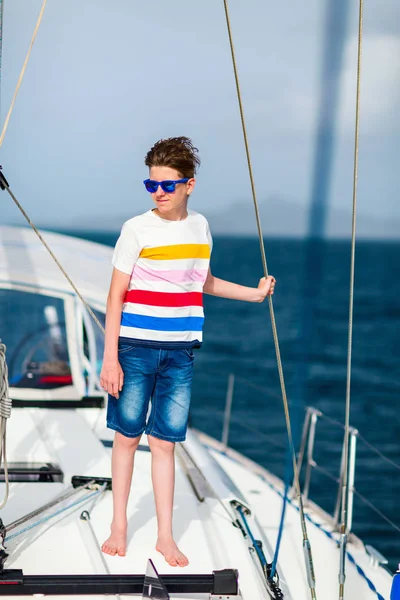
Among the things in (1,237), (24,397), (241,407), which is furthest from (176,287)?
(241,407)

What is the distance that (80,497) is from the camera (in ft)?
12.6

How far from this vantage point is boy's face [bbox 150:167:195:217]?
123 inches

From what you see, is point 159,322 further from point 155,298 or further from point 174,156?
point 174,156

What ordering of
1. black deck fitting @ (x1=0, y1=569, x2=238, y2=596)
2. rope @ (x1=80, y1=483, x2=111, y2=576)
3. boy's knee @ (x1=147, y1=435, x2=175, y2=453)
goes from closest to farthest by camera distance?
black deck fitting @ (x1=0, y1=569, x2=238, y2=596) → rope @ (x1=80, y1=483, x2=111, y2=576) → boy's knee @ (x1=147, y1=435, x2=175, y2=453)

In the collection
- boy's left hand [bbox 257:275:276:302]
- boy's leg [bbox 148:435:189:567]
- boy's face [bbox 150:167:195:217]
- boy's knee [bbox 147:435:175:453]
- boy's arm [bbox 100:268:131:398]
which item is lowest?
boy's leg [bbox 148:435:189:567]

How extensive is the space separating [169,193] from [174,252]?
0.72 feet

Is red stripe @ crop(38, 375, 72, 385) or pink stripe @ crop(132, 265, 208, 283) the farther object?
red stripe @ crop(38, 375, 72, 385)

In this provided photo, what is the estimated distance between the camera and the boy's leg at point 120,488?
130 inches

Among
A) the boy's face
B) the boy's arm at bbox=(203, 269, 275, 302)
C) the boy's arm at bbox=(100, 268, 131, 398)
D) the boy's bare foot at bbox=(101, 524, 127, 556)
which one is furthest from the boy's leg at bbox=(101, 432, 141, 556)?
the boy's face

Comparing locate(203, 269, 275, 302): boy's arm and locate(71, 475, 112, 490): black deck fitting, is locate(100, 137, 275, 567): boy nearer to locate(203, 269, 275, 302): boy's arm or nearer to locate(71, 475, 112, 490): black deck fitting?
locate(203, 269, 275, 302): boy's arm

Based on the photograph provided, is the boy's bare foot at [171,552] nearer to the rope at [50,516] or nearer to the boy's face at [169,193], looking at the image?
the rope at [50,516]

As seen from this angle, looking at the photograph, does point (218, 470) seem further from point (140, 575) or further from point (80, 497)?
point (140, 575)

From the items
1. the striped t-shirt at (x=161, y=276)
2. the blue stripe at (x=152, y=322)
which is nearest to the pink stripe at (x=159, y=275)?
the striped t-shirt at (x=161, y=276)

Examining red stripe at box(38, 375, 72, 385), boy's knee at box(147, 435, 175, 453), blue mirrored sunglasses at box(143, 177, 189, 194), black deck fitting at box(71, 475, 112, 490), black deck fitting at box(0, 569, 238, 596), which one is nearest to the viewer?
black deck fitting at box(0, 569, 238, 596)
